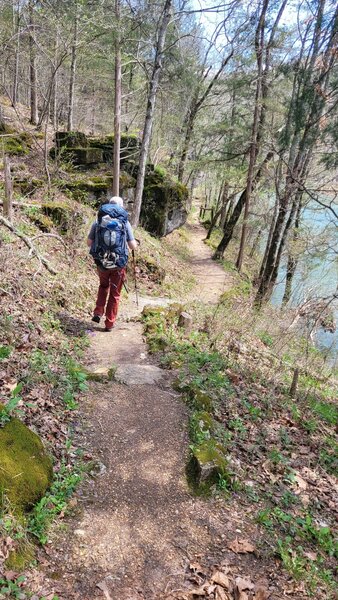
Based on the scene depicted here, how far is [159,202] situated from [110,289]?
10120 millimetres

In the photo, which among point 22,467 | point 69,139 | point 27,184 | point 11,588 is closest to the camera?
point 11,588

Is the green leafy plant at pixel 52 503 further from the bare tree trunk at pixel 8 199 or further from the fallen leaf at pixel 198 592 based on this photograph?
the bare tree trunk at pixel 8 199

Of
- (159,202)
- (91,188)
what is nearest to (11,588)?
(91,188)

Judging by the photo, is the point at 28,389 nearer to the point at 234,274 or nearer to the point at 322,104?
the point at 322,104

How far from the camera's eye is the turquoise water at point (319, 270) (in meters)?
10.6

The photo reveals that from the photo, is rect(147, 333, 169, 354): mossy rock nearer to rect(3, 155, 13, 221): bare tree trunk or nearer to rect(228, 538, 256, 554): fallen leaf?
rect(228, 538, 256, 554): fallen leaf

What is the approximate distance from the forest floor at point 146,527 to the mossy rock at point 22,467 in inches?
14.2

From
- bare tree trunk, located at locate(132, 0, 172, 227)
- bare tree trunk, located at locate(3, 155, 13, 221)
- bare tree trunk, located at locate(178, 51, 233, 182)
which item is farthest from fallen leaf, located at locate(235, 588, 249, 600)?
bare tree trunk, located at locate(178, 51, 233, 182)

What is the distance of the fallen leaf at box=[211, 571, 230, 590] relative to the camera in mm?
2638

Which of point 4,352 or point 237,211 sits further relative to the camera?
point 237,211

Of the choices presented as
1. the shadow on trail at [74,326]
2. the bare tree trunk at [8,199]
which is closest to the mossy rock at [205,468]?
the shadow on trail at [74,326]

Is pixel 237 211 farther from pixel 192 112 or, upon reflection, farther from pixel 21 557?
pixel 21 557

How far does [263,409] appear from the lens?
18.4 feet

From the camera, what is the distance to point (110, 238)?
5.79m
